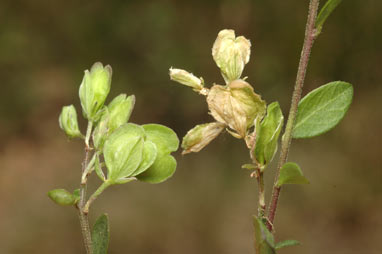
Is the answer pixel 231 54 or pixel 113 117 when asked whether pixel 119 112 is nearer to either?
pixel 113 117

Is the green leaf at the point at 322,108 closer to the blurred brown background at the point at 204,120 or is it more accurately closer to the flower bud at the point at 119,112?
the flower bud at the point at 119,112

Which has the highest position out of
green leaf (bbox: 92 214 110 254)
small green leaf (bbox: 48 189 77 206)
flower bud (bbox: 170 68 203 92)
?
flower bud (bbox: 170 68 203 92)

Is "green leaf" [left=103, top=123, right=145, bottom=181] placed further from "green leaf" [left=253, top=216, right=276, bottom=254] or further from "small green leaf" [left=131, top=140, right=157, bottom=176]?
"green leaf" [left=253, top=216, right=276, bottom=254]

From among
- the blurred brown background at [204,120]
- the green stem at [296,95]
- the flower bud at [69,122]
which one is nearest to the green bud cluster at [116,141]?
the flower bud at [69,122]

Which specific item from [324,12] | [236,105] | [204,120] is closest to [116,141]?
[236,105]

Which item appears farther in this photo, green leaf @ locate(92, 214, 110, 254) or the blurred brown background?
the blurred brown background

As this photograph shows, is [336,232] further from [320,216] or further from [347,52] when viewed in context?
[347,52]

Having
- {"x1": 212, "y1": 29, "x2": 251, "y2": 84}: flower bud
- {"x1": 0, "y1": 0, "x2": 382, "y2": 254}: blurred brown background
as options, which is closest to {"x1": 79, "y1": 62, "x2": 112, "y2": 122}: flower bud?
{"x1": 212, "y1": 29, "x2": 251, "y2": 84}: flower bud
